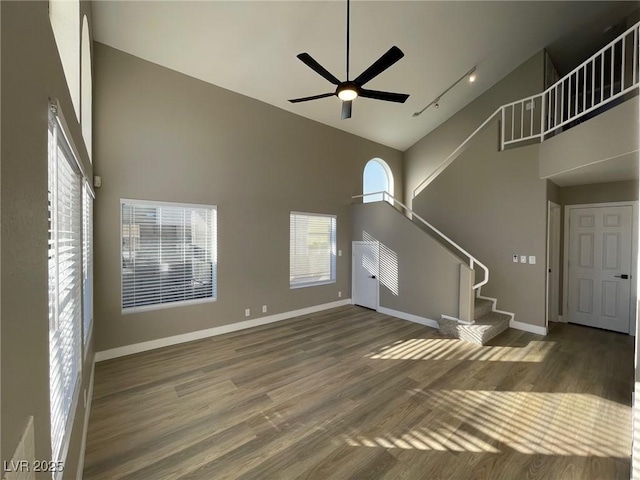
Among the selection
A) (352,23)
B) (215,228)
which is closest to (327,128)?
(352,23)

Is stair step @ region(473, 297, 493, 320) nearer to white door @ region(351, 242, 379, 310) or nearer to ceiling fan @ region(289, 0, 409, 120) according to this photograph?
white door @ region(351, 242, 379, 310)

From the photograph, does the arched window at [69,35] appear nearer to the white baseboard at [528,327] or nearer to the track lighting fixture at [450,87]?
the track lighting fixture at [450,87]

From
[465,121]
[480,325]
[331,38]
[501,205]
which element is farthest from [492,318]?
[331,38]

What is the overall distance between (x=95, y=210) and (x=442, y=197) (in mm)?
6143

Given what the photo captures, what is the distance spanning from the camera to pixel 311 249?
5879 mm

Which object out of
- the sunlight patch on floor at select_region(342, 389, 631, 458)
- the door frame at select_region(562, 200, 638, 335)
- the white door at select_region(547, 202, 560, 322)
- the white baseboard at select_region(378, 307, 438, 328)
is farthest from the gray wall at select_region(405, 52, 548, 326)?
the sunlight patch on floor at select_region(342, 389, 631, 458)

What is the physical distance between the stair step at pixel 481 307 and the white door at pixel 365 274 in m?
1.96

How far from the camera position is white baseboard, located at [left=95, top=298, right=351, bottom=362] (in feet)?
11.8

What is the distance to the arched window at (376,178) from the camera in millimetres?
7145

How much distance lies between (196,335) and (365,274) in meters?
3.69

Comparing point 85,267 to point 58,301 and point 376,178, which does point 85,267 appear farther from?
point 376,178

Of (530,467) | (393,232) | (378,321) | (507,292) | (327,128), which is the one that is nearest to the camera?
(530,467)

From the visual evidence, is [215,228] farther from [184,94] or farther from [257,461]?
[257,461]

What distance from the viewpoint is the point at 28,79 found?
0.85 meters
